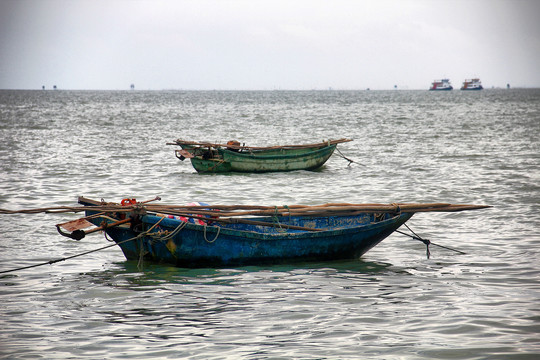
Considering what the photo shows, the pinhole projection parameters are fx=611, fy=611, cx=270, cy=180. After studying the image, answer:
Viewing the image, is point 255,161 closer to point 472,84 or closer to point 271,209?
point 271,209

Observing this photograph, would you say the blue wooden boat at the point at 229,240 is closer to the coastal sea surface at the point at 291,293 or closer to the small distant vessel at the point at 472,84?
the coastal sea surface at the point at 291,293

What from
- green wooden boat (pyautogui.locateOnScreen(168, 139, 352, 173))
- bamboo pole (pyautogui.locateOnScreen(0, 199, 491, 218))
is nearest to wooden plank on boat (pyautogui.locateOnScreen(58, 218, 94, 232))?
bamboo pole (pyautogui.locateOnScreen(0, 199, 491, 218))

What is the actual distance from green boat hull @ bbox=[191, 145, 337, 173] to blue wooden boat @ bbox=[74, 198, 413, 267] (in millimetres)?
9951

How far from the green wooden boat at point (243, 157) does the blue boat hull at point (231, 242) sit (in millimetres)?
10028

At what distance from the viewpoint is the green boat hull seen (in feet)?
63.7

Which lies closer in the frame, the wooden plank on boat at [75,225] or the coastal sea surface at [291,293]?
the coastal sea surface at [291,293]

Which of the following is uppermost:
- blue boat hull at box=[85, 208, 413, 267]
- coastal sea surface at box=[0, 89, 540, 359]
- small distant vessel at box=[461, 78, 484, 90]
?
small distant vessel at box=[461, 78, 484, 90]

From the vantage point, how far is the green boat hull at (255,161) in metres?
19.4

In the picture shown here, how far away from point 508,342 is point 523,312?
95 centimetres

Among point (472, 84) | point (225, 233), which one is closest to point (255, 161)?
point (225, 233)

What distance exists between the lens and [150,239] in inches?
350

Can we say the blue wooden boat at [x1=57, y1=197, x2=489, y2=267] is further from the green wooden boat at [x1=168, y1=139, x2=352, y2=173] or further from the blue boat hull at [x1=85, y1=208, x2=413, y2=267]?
the green wooden boat at [x1=168, y1=139, x2=352, y2=173]

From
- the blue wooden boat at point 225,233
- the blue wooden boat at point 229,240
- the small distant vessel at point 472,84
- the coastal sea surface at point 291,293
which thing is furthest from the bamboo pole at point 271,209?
the small distant vessel at point 472,84

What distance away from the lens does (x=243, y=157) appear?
19.4 meters
